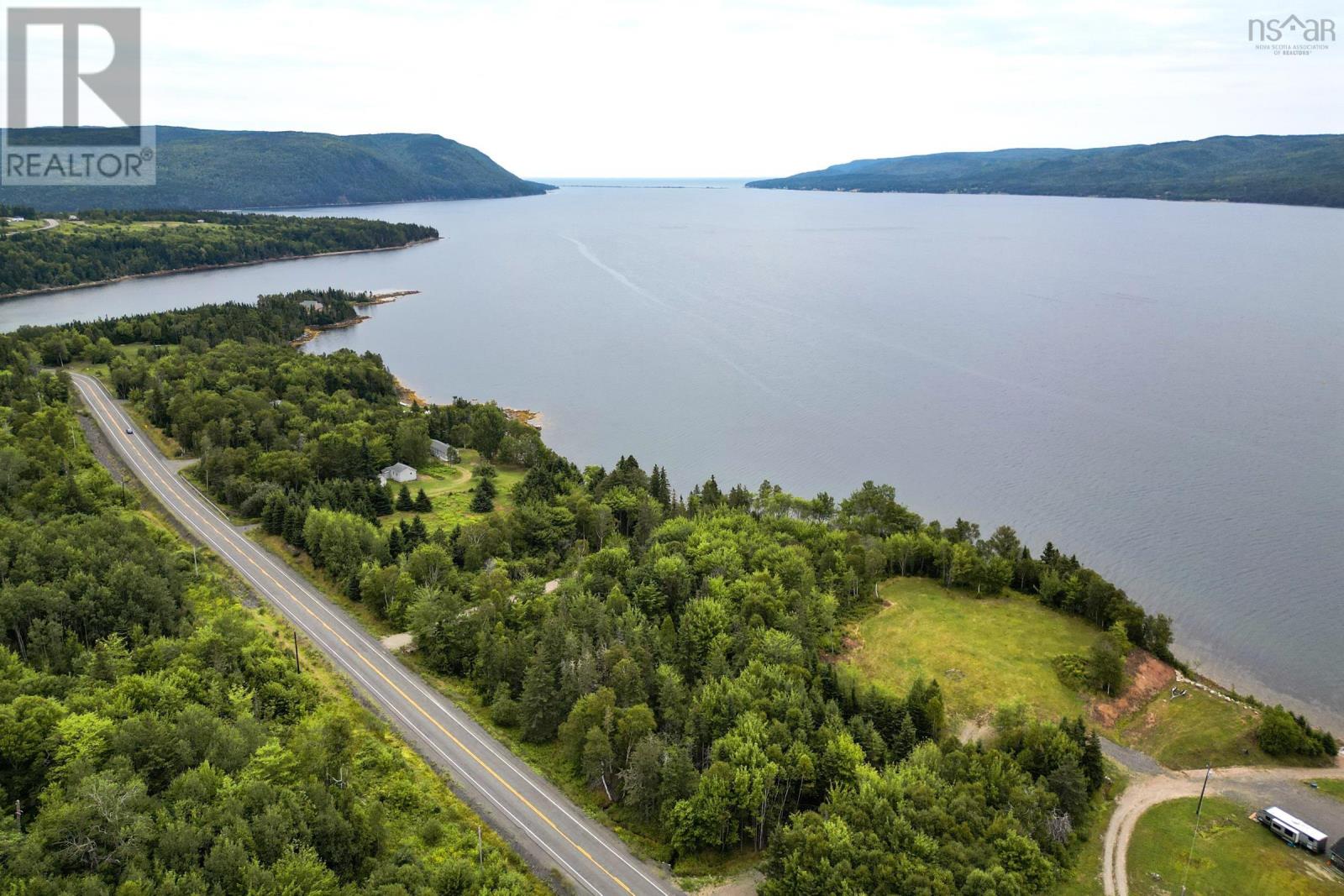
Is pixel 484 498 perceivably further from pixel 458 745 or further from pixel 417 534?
pixel 458 745

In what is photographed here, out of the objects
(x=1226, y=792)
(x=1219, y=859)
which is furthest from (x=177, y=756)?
(x=1226, y=792)

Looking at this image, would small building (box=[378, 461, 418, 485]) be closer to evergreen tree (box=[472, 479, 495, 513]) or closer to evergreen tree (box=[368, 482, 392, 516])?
evergreen tree (box=[368, 482, 392, 516])

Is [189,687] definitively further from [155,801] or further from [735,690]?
[735,690]

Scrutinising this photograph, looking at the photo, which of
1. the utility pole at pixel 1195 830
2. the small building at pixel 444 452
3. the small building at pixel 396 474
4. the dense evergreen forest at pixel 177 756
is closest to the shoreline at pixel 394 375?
the small building at pixel 444 452

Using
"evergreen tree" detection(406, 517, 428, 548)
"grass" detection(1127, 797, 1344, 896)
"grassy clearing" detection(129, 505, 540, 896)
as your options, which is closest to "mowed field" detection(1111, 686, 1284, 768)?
"grass" detection(1127, 797, 1344, 896)

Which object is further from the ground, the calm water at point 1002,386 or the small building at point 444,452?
the calm water at point 1002,386

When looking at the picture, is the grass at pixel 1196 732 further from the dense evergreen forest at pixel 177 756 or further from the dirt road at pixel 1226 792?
the dense evergreen forest at pixel 177 756

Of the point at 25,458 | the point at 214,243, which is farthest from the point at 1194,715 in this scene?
the point at 214,243
